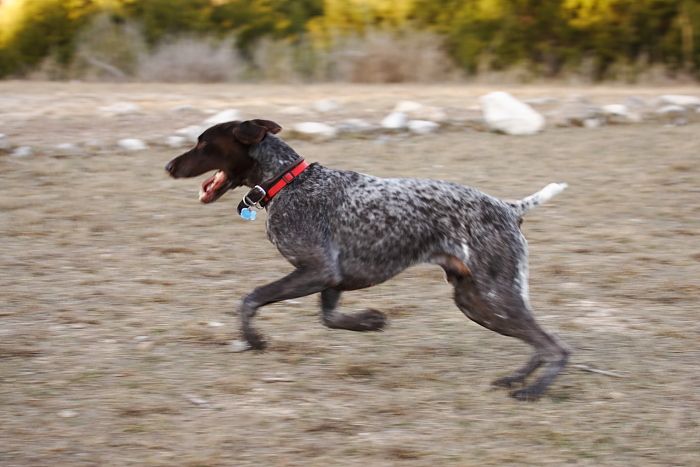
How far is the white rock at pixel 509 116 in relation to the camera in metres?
12.5

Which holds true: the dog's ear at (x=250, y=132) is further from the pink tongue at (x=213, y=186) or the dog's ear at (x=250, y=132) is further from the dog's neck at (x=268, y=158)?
the pink tongue at (x=213, y=186)

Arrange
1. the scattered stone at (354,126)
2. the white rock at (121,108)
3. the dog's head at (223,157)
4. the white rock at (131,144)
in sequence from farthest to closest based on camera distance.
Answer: the white rock at (121,108) → the scattered stone at (354,126) → the white rock at (131,144) → the dog's head at (223,157)

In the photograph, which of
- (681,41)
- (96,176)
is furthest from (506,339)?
(681,41)

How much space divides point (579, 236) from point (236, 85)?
957cm

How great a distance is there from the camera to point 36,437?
4.86m

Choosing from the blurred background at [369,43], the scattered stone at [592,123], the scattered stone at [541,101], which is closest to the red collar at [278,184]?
the scattered stone at [592,123]

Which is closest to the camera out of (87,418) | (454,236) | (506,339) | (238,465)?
(238,465)

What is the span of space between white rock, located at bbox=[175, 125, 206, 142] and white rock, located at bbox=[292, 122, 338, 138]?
1093 mm

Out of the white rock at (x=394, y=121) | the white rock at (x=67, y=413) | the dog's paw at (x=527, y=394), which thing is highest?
the white rock at (x=394, y=121)

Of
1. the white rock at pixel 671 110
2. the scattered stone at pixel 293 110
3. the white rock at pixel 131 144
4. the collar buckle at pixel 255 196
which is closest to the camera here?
the collar buckle at pixel 255 196

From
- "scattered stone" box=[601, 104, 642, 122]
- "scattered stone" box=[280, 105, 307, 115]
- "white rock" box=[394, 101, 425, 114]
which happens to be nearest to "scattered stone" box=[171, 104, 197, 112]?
"scattered stone" box=[280, 105, 307, 115]

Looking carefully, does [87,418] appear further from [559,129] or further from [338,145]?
[559,129]

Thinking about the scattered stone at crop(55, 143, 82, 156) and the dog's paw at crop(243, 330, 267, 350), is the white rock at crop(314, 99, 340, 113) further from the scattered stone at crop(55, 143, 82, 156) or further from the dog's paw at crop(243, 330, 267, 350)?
the dog's paw at crop(243, 330, 267, 350)

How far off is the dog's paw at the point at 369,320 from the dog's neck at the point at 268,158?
98 centimetres
